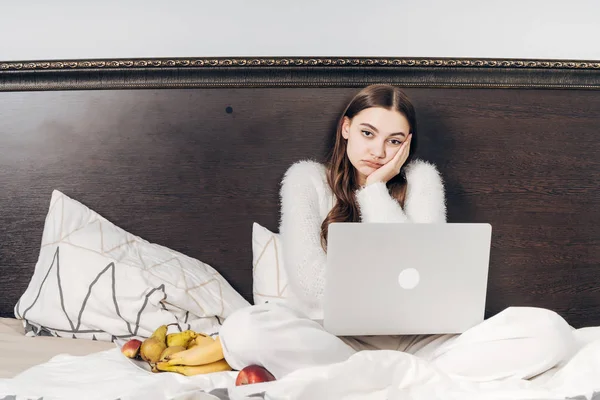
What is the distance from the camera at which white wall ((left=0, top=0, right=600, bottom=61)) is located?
5.85 feet

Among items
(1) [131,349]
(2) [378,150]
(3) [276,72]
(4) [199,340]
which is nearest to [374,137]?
(2) [378,150]

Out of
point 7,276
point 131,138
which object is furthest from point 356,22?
point 7,276

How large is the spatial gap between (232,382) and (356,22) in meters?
1.21

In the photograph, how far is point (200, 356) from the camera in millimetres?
1218

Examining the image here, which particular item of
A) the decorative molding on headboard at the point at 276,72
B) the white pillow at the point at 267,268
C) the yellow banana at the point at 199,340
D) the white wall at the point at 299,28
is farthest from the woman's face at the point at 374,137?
the yellow banana at the point at 199,340

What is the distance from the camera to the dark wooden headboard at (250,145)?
5.73 ft

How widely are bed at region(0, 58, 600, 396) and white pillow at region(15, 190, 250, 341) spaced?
132 millimetres

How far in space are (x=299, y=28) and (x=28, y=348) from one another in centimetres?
119

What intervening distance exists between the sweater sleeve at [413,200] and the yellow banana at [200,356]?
612 millimetres

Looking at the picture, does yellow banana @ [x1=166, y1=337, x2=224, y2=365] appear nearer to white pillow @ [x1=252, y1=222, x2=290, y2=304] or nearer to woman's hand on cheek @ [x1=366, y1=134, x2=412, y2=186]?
white pillow @ [x1=252, y1=222, x2=290, y2=304]

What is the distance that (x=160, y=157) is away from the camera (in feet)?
5.77

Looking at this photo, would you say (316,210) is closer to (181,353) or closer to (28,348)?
(181,353)

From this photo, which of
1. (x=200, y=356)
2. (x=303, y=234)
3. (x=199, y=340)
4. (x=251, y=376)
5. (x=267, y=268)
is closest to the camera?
(x=251, y=376)

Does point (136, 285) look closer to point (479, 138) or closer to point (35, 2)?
point (35, 2)
